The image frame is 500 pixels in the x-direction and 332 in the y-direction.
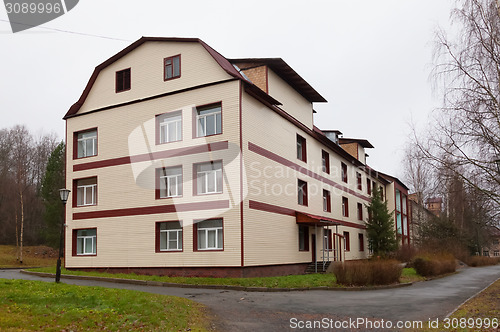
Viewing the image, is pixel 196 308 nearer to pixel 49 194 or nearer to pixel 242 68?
pixel 242 68

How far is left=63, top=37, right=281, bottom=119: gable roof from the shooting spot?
71.1 ft

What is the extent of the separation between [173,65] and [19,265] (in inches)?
1037

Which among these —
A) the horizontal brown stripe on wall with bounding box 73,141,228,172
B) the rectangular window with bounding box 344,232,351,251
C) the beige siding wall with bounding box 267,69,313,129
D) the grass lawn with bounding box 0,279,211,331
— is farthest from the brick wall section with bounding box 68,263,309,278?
the rectangular window with bounding box 344,232,351,251

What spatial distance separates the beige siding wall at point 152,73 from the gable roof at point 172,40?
205 mm

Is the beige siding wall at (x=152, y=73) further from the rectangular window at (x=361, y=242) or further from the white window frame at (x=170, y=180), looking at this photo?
the rectangular window at (x=361, y=242)

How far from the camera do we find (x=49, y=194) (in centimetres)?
4494

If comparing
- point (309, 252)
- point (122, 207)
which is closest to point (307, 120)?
point (309, 252)

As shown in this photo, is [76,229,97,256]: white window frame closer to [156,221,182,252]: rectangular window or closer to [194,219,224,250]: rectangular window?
[156,221,182,252]: rectangular window

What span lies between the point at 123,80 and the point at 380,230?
25857 millimetres

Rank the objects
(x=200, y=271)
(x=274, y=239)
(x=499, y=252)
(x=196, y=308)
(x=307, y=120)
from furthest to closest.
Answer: (x=499, y=252) < (x=307, y=120) < (x=274, y=239) < (x=200, y=271) < (x=196, y=308)

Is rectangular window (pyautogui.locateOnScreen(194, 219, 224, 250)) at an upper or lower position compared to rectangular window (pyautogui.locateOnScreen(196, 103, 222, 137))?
lower

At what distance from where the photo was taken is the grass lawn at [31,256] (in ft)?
131

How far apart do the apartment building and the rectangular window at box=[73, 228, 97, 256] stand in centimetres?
8

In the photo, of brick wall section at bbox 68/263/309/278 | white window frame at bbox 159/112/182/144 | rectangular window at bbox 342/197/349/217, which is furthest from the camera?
rectangular window at bbox 342/197/349/217
